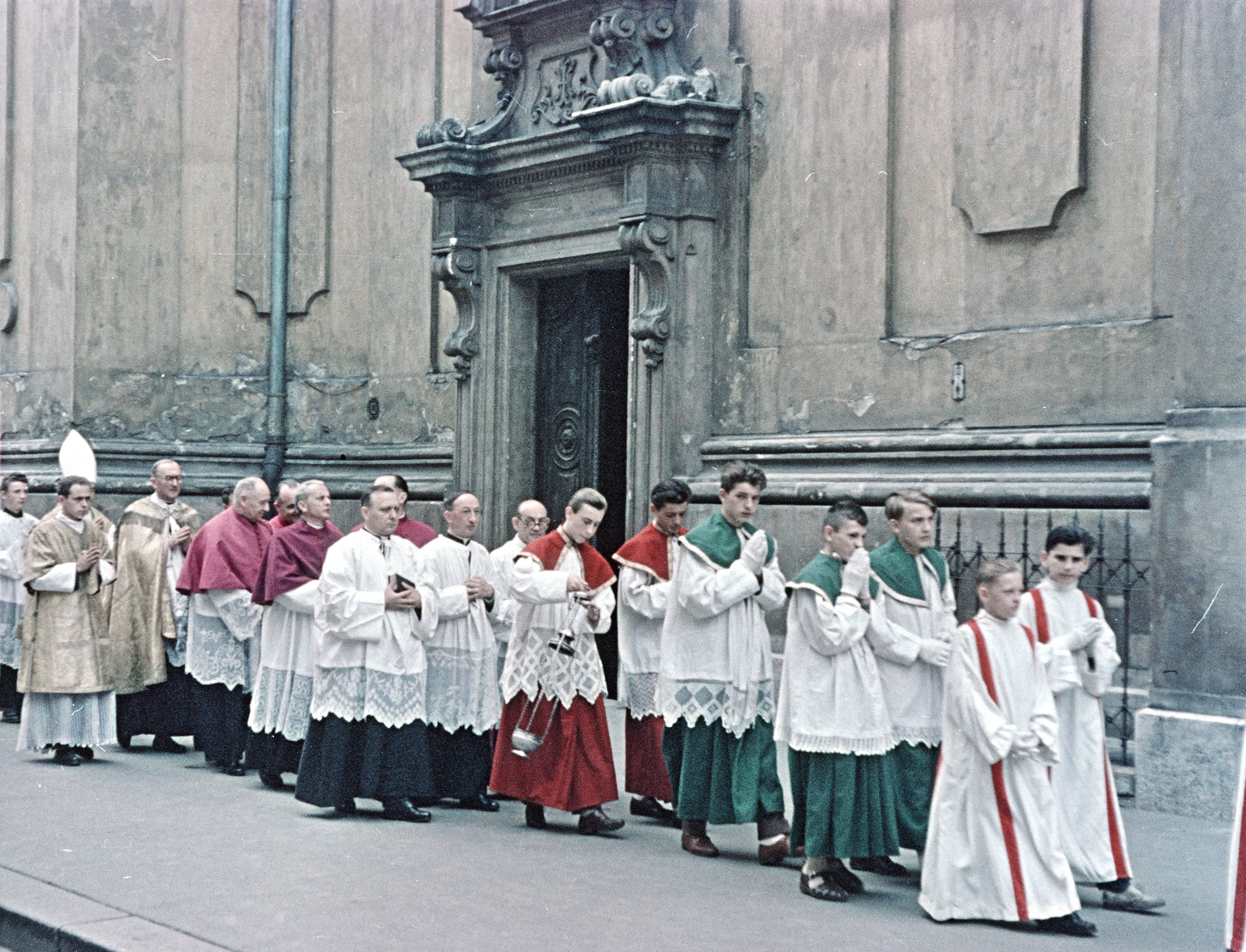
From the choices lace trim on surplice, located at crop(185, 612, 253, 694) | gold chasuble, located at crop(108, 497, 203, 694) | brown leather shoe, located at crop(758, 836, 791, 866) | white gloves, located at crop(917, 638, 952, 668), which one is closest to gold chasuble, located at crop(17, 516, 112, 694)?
gold chasuble, located at crop(108, 497, 203, 694)

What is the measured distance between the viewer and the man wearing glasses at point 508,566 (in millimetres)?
9602

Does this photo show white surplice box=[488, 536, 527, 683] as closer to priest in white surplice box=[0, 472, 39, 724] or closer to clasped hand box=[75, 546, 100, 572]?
clasped hand box=[75, 546, 100, 572]

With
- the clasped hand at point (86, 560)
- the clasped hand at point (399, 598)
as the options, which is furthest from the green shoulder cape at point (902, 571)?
the clasped hand at point (86, 560)

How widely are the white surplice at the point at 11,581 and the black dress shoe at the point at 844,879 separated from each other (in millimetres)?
7723

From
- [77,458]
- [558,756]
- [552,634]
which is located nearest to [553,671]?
[552,634]

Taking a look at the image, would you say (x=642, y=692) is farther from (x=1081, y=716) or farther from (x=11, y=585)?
(x=11, y=585)

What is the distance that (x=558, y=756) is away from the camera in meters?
8.71

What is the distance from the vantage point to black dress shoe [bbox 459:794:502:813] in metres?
9.48

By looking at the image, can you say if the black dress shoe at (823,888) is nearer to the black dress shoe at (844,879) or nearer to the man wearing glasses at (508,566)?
the black dress shoe at (844,879)

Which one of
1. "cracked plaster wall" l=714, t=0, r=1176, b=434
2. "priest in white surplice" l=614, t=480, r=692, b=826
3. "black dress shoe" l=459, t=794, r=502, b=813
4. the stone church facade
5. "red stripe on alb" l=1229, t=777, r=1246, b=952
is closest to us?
"red stripe on alb" l=1229, t=777, r=1246, b=952

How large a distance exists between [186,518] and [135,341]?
14.4ft

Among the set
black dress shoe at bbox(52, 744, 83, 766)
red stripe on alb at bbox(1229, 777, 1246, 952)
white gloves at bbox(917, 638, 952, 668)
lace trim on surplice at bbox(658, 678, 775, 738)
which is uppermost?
white gloves at bbox(917, 638, 952, 668)

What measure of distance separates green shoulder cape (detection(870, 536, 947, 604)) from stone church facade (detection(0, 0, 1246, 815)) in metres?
1.83

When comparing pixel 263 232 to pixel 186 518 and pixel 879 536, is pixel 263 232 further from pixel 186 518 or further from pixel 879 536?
pixel 879 536
